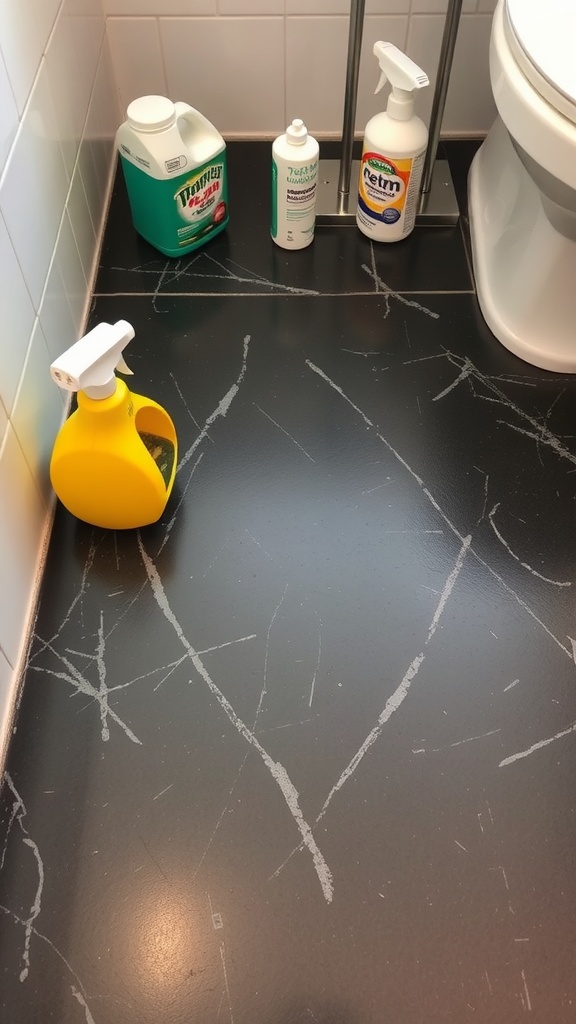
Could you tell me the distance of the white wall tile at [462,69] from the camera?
1.20 metres

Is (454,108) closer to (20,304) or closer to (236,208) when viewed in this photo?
(236,208)

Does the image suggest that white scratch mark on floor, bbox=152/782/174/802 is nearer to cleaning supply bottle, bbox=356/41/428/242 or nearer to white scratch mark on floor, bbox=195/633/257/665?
white scratch mark on floor, bbox=195/633/257/665

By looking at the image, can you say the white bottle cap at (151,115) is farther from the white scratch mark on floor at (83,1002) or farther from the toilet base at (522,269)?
the white scratch mark on floor at (83,1002)

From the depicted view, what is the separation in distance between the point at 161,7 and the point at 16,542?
84 cm

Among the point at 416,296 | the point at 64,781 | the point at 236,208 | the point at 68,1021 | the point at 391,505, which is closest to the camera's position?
the point at 68,1021

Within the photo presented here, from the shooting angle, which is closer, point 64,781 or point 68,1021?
point 68,1021

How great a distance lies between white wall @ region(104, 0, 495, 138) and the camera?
1175 mm

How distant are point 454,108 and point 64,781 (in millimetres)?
1162

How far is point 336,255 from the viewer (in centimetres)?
118

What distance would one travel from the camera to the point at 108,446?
79 centimetres

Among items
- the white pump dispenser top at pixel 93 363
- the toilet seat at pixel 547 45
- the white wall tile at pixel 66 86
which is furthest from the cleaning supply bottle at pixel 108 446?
the toilet seat at pixel 547 45

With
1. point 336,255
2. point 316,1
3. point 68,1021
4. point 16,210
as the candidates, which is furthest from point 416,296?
point 68,1021

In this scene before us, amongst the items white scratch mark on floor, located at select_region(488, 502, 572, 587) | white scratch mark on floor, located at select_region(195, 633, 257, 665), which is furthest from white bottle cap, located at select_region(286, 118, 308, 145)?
white scratch mark on floor, located at select_region(195, 633, 257, 665)

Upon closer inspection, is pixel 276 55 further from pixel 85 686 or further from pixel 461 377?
pixel 85 686
